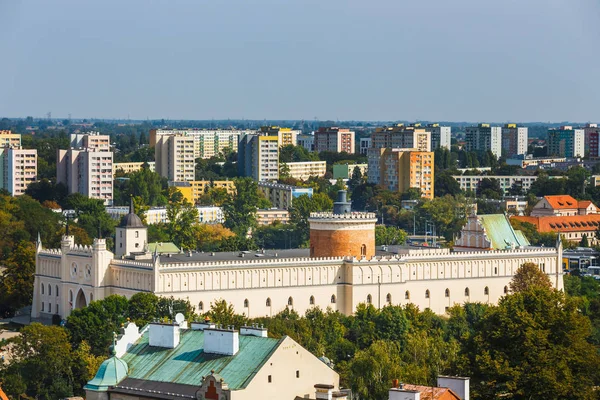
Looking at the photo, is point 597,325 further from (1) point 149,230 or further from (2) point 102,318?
(1) point 149,230

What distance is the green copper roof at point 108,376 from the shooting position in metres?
46.0

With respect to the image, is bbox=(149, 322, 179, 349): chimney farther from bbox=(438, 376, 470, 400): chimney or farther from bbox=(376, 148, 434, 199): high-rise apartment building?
bbox=(376, 148, 434, 199): high-rise apartment building

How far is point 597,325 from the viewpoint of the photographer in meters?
84.0

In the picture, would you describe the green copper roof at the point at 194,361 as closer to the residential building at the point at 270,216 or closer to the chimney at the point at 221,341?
the chimney at the point at 221,341

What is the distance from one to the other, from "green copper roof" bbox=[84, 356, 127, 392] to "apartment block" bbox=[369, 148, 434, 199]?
140 metres

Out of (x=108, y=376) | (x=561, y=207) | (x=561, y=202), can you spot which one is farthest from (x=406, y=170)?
(x=108, y=376)

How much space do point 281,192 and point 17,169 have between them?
27598 mm

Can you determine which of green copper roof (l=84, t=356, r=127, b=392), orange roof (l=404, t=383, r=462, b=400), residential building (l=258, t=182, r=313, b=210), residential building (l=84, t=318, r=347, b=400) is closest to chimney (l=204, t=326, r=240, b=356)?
residential building (l=84, t=318, r=347, b=400)

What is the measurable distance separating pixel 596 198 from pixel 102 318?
110061 mm

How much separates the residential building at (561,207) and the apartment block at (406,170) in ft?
81.4

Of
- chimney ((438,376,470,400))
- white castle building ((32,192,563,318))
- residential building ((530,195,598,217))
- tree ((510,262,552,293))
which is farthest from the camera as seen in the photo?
residential building ((530,195,598,217))

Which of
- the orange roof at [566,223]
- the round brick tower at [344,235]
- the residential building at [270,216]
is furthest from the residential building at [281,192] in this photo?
the round brick tower at [344,235]

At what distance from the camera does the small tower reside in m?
94.2

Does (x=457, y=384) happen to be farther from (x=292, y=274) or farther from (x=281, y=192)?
(x=281, y=192)
